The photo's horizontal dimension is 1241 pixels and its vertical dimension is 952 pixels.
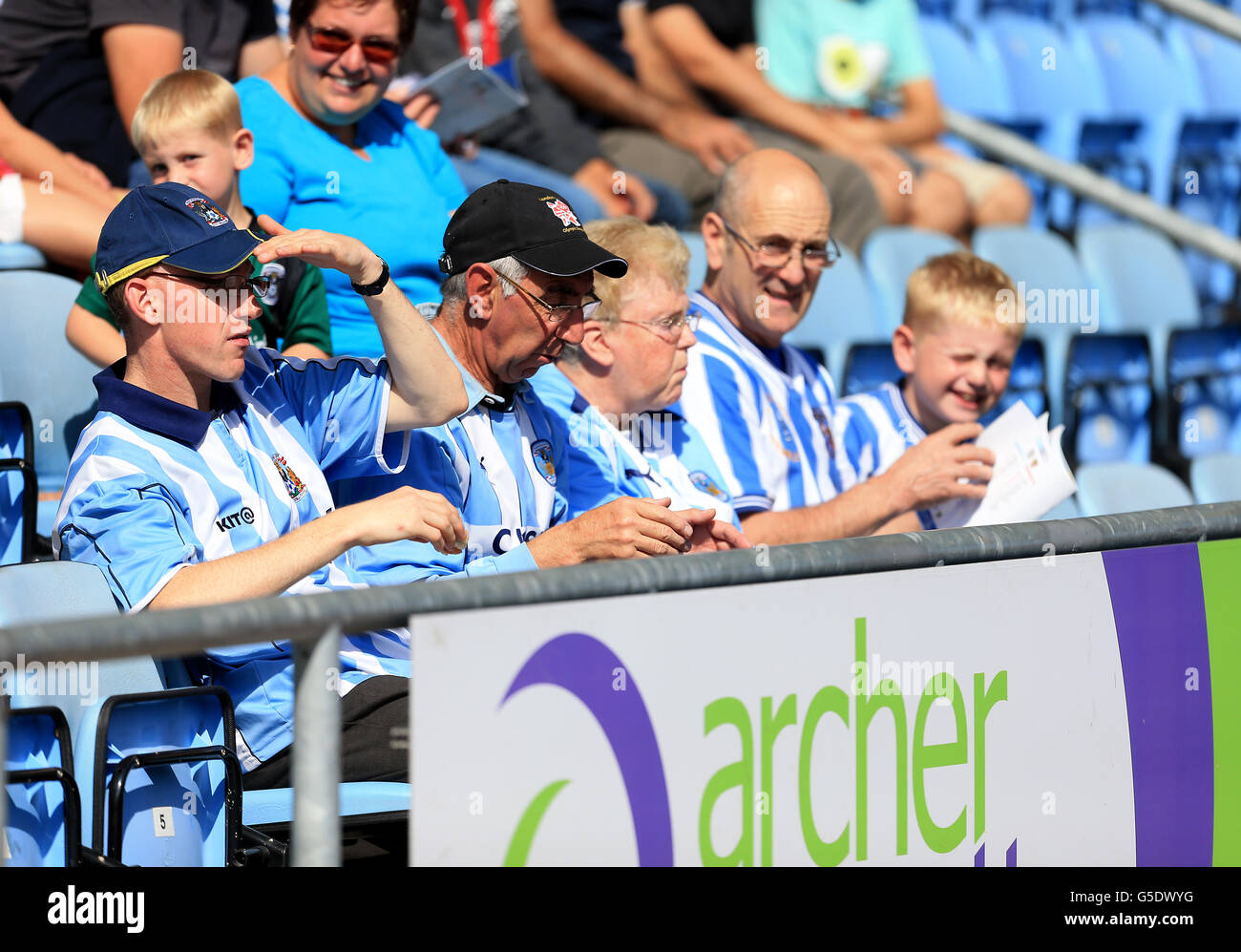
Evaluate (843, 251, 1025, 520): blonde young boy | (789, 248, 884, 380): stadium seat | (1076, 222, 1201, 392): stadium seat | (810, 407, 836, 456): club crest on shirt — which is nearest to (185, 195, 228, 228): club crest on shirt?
(810, 407, 836, 456): club crest on shirt

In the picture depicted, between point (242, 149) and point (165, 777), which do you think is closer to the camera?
point (165, 777)

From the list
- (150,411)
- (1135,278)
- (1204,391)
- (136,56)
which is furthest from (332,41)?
(1135,278)

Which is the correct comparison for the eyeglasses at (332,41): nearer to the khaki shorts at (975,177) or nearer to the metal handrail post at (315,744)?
the metal handrail post at (315,744)

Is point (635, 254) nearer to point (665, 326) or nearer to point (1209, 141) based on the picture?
point (665, 326)

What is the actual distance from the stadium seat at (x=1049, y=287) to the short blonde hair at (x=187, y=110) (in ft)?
10.4

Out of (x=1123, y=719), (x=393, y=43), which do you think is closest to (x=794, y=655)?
(x=1123, y=719)

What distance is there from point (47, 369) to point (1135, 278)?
4.43 m

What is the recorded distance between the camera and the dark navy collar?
8.45ft

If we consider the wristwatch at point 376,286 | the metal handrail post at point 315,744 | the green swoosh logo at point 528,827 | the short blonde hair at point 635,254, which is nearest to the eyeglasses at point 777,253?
the short blonde hair at point 635,254

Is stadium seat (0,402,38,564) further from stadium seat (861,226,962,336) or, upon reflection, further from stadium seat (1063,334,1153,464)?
stadium seat (1063,334,1153,464)

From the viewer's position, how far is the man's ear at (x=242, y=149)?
3.38 m

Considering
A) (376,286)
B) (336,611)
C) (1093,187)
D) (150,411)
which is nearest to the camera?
(336,611)

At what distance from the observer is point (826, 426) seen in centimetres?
405
